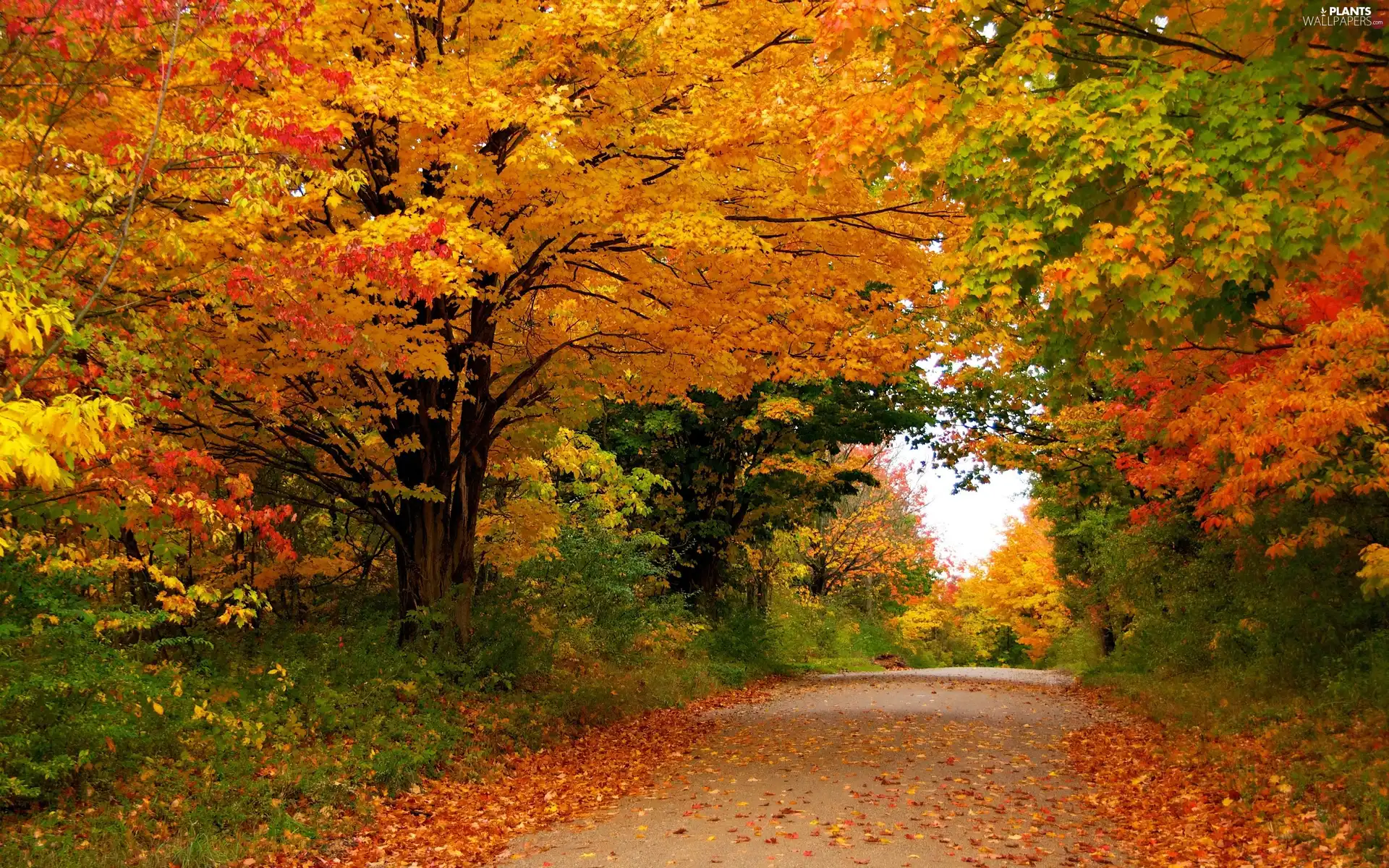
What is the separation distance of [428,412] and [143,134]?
216 inches

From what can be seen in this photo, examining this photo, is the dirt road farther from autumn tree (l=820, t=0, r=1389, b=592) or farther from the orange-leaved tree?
the orange-leaved tree

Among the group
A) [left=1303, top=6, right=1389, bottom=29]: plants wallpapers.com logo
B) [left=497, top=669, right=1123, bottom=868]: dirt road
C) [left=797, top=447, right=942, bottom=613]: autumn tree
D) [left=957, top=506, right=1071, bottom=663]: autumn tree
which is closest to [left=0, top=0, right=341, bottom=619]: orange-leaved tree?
[left=497, top=669, right=1123, bottom=868]: dirt road

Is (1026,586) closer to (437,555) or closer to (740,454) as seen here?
(740,454)

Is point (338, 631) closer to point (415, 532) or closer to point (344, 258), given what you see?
point (415, 532)

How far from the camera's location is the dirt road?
7223 mm

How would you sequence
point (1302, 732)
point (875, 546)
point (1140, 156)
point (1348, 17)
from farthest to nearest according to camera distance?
point (875, 546) → point (1302, 732) → point (1348, 17) → point (1140, 156)

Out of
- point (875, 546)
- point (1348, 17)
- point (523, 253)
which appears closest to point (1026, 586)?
point (875, 546)

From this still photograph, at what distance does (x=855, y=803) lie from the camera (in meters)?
8.84

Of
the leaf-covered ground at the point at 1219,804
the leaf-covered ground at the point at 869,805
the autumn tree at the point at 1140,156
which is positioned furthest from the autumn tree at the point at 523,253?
the leaf-covered ground at the point at 1219,804

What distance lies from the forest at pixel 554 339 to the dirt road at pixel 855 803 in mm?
452

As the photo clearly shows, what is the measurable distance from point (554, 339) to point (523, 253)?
215 centimetres

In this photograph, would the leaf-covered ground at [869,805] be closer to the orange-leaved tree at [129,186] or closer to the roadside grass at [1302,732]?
the roadside grass at [1302,732]

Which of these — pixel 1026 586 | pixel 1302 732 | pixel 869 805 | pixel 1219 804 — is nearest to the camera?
pixel 869 805

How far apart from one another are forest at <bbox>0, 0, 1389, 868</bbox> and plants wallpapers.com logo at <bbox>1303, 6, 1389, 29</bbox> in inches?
0.8
